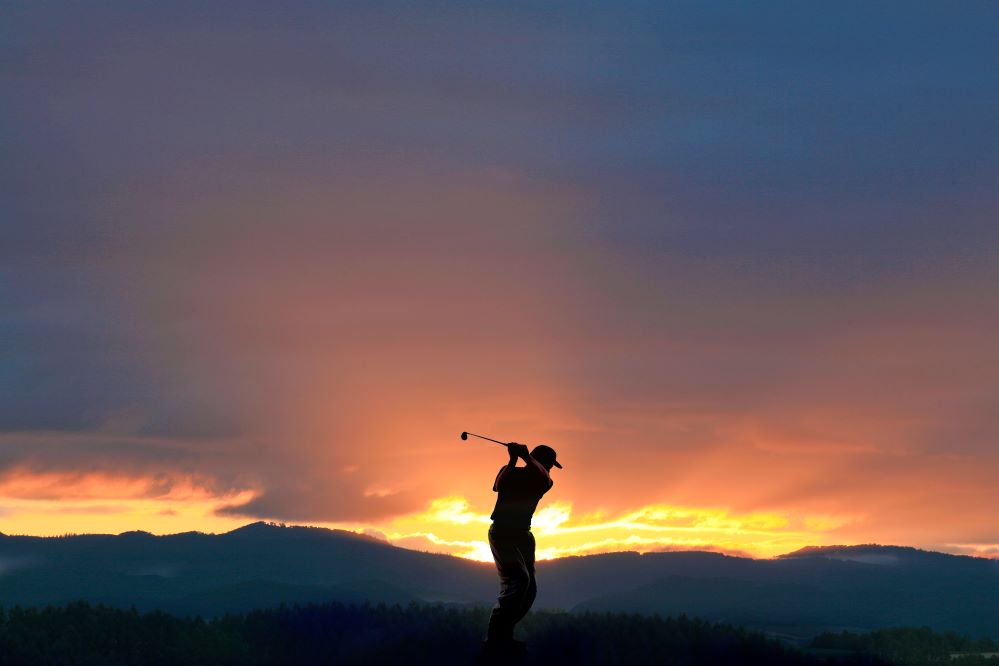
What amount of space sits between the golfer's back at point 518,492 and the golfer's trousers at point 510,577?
0.87ft

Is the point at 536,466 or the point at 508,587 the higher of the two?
the point at 536,466

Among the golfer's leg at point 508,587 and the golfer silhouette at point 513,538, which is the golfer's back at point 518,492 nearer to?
the golfer silhouette at point 513,538

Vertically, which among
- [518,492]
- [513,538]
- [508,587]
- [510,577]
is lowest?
[508,587]

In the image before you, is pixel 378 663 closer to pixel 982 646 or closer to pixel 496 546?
pixel 496 546

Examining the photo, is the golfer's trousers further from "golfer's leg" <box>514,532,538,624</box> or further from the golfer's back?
the golfer's back

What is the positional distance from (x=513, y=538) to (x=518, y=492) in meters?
1.13

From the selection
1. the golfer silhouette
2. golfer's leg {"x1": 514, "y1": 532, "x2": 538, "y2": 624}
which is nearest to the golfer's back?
the golfer silhouette

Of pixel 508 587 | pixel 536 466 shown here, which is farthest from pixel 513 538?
pixel 536 466

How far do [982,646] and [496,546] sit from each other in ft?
124

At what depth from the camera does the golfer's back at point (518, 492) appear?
3162 centimetres

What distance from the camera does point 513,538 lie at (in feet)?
104

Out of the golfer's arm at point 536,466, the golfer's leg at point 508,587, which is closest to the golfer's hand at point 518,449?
the golfer's arm at point 536,466

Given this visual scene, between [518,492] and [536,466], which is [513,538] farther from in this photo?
[536,466]

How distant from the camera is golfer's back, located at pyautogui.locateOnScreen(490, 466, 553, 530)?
31625mm
